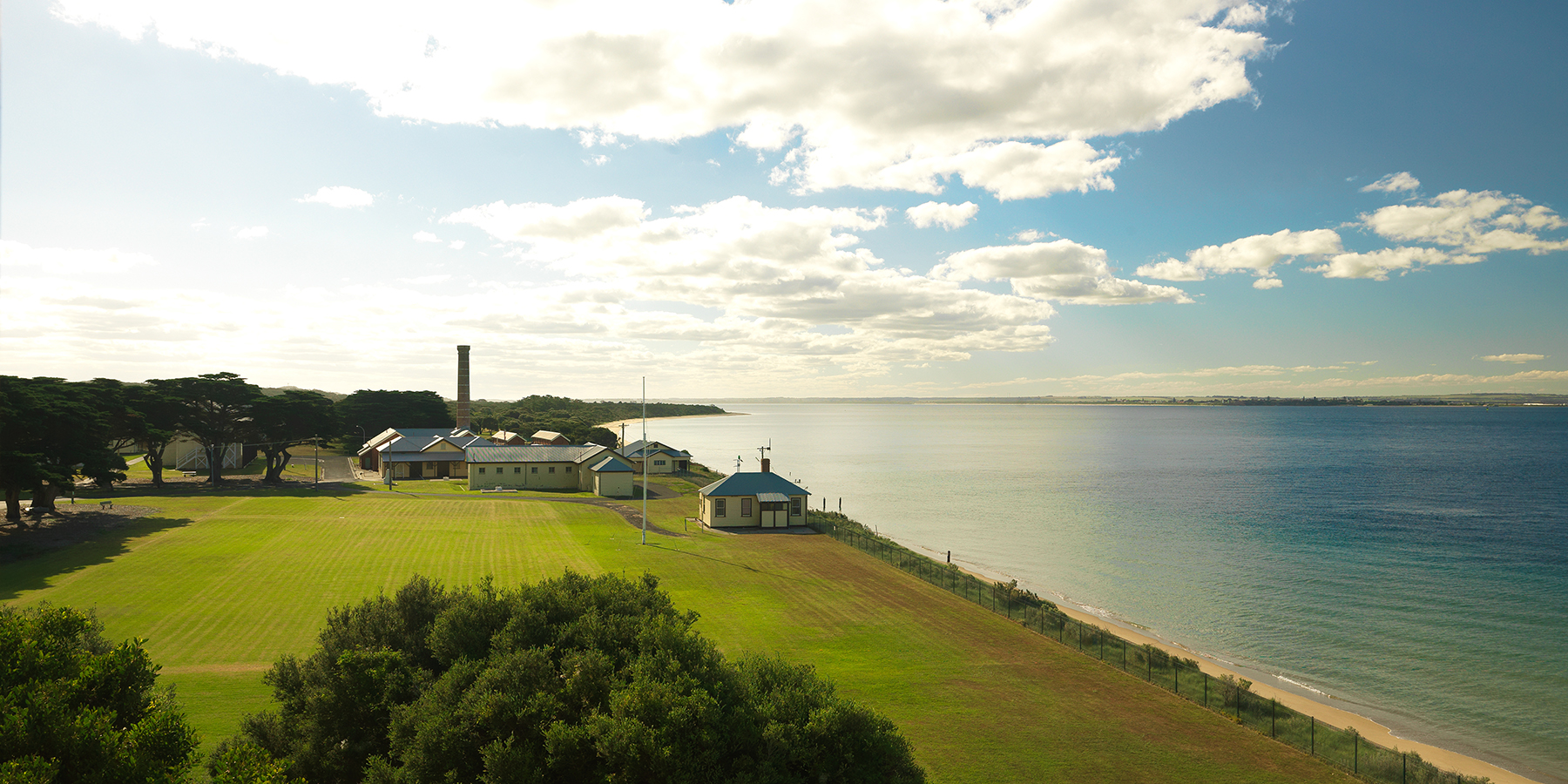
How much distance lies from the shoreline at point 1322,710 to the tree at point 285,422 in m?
76.2

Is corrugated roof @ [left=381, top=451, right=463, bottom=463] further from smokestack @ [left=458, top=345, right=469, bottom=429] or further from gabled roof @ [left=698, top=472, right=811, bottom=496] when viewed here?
gabled roof @ [left=698, top=472, right=811, bottom=496]

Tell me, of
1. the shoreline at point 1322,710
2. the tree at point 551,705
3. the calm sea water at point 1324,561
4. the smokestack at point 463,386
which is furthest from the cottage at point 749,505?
the smokestack at point 463,386

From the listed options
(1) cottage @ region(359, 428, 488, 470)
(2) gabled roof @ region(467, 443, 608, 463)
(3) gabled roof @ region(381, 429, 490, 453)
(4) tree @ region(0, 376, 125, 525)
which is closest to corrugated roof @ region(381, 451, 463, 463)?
(3) gabled roof @ region(381, 429, 490, 453)

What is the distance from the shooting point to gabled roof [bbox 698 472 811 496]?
5841 centimetres

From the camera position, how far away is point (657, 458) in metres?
93.3

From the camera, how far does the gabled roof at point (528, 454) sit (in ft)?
260

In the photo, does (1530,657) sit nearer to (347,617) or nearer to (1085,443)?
(347,617)

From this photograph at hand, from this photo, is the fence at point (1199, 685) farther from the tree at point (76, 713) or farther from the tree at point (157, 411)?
the tree at point (157, 411)

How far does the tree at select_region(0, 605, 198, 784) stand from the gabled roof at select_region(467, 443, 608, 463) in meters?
66.1

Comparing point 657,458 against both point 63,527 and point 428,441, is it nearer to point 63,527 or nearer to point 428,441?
point 428,441

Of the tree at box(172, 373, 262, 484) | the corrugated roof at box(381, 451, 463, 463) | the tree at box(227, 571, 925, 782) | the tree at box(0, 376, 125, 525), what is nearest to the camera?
the tree at box(227, 571, 925, 782)

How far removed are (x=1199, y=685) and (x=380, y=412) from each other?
126 m

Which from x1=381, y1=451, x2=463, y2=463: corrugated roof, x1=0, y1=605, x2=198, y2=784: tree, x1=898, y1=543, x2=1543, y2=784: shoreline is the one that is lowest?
x1=898, y1=543, x2=1543, y2=784: shoreline

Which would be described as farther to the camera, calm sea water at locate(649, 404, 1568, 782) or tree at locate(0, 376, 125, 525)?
tree at locate(0, 376, 125, 525)
